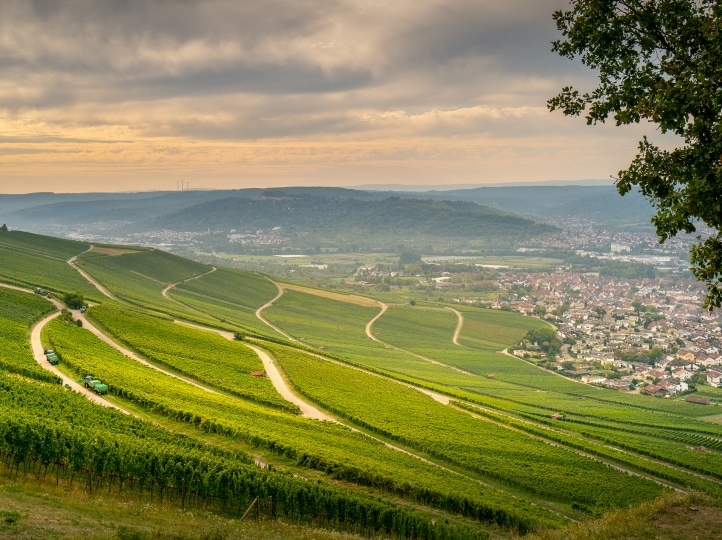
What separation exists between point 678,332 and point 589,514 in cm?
17409

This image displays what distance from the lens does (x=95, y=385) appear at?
51.7 meters

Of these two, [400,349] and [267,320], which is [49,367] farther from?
[267,320]

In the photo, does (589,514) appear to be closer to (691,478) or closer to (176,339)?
(691,478)

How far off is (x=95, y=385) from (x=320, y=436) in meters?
20.0

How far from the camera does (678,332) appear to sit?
18912 centimetres

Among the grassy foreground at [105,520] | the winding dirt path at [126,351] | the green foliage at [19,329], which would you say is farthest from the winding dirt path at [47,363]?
the grassy foreground at [105,520]

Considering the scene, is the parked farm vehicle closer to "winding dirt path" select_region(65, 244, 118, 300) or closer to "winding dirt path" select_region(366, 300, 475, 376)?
"winding dirt path" select_region(65, 244, 118, 300)

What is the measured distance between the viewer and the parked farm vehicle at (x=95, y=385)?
169ft

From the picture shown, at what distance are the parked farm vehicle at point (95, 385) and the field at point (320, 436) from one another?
0.89 metres

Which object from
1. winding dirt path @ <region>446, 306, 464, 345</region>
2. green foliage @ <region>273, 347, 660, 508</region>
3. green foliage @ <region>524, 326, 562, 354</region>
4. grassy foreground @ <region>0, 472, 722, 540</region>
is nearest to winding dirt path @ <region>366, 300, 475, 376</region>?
winding dirt path @ <region>446, 306, 464, 345</region>

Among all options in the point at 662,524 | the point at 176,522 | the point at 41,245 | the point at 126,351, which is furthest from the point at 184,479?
the point at 41,245

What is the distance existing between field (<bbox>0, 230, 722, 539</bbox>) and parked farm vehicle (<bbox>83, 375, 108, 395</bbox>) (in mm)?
886

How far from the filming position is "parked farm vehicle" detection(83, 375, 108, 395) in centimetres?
5138

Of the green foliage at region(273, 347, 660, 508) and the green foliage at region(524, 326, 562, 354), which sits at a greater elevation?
the green foliage at region(273, 347, 660, 508)
